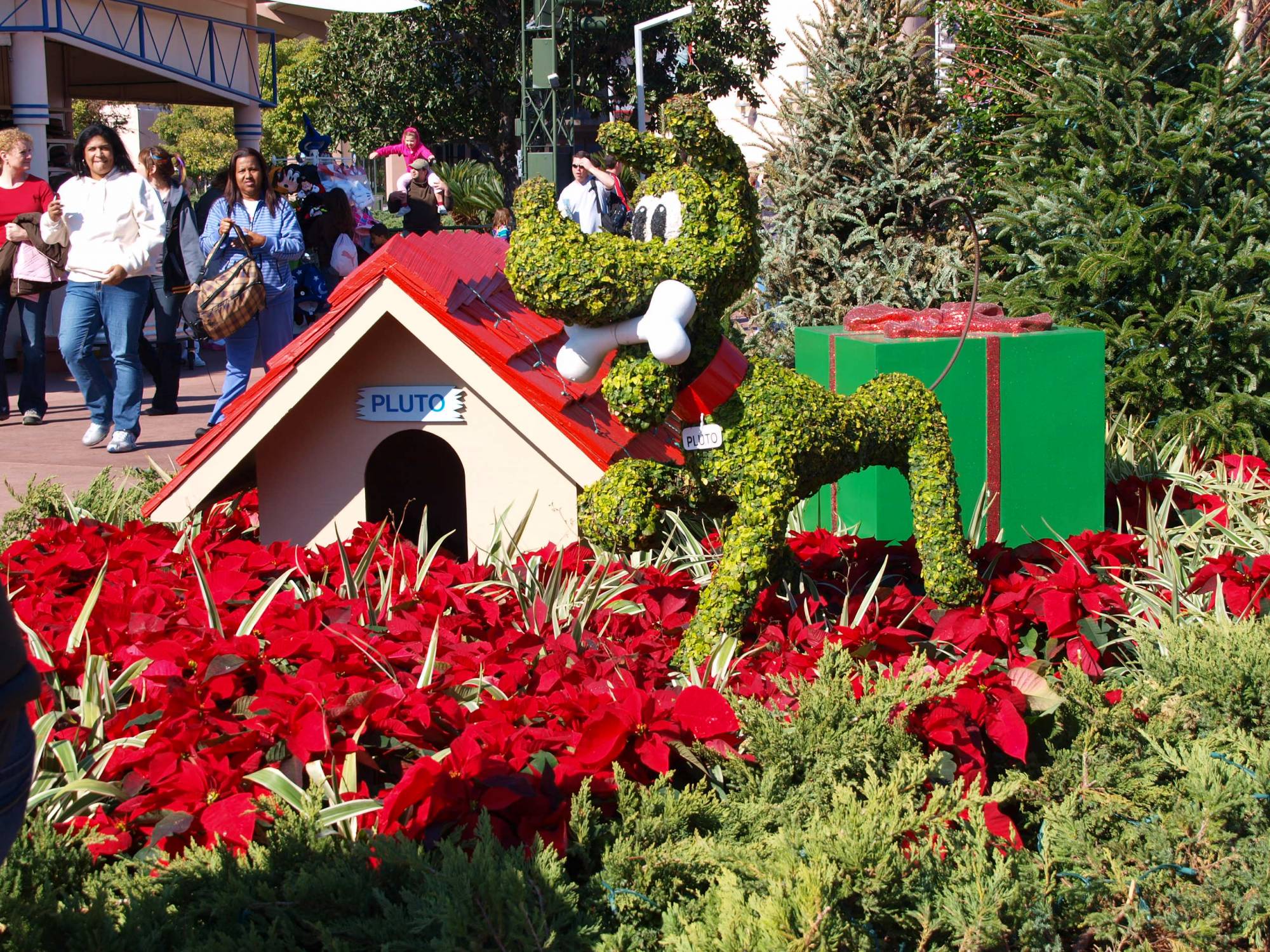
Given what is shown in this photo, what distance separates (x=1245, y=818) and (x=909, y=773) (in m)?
0.67

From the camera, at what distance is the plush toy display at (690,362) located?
3.12 m

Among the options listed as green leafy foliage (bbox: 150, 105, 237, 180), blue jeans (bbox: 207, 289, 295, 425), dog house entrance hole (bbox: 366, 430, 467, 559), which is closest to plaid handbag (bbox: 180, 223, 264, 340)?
blue jeans (bbox: 207, 289, 295, 425)

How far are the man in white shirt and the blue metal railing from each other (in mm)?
4757

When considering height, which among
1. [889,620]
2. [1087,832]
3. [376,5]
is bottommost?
[1087,832]

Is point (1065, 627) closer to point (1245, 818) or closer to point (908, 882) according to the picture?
point (1245, 818)

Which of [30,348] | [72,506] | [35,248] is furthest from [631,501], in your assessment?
[30,348]

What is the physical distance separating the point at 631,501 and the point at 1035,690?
1037mm

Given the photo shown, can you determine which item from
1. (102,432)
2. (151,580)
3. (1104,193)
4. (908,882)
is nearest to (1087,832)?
(908,882)

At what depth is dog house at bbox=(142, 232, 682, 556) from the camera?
3900 mm

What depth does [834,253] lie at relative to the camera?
6.17 m

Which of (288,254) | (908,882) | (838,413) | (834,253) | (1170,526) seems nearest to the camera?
(908,882)

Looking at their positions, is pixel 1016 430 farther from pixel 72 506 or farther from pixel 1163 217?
pixel 72 506

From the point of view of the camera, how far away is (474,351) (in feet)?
12.7

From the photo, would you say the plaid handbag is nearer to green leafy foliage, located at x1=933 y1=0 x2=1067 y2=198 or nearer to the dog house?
the dog house
